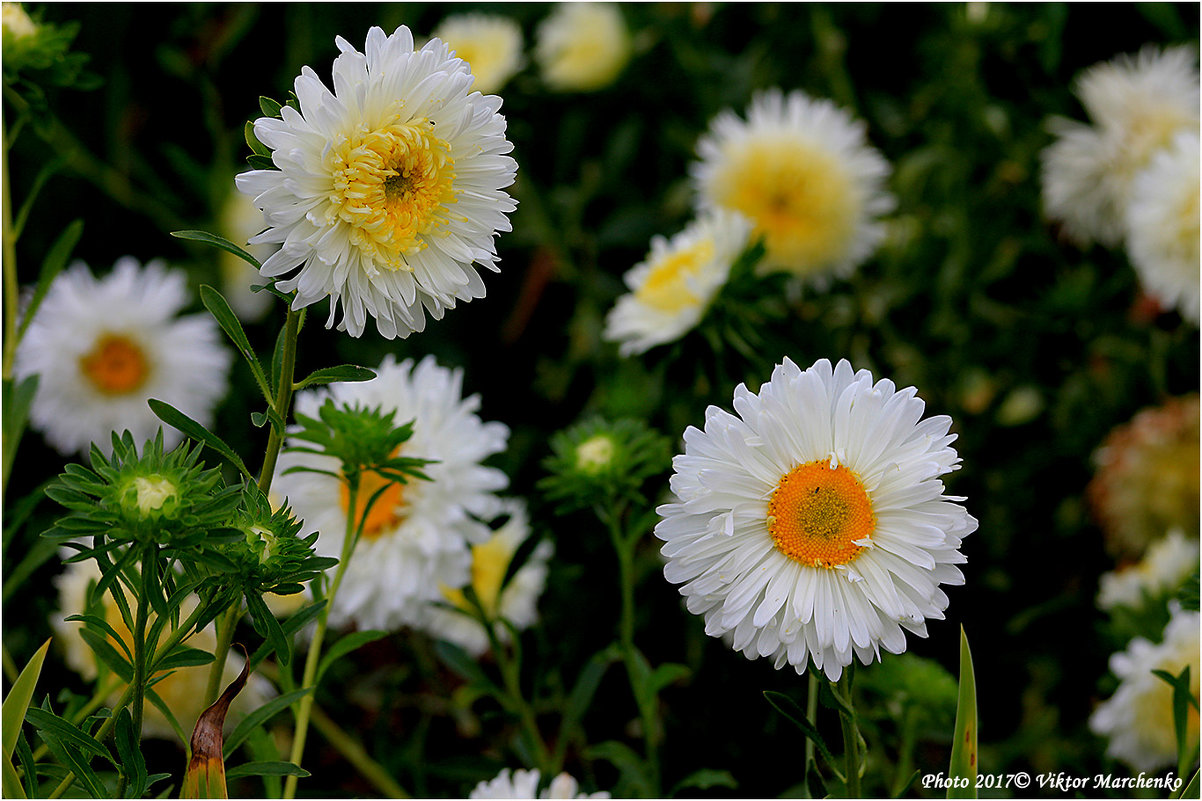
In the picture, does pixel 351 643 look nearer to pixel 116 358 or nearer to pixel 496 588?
pixel 496 588

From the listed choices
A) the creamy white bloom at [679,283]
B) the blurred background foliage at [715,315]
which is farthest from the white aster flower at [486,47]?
the creamy white bloom at [679,283]

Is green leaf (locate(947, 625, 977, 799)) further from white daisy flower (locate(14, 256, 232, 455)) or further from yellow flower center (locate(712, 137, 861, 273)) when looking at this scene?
white daisy flower (locate(14, 256, 232, 455))

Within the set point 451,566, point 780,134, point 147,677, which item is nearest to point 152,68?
point 780,134

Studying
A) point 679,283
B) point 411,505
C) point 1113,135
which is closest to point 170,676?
point 411,505

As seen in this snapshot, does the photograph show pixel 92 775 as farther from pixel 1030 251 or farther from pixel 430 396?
pixel 1030 251

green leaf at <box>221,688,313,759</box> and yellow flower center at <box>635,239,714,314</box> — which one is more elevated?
yellow flower center at <box>635,239,714,314</box>

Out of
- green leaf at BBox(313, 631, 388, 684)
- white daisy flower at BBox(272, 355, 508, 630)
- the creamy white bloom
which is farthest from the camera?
the creamy white bloom

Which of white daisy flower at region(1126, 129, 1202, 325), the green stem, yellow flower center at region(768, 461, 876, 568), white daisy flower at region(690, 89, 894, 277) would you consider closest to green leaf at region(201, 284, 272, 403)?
the green stem
